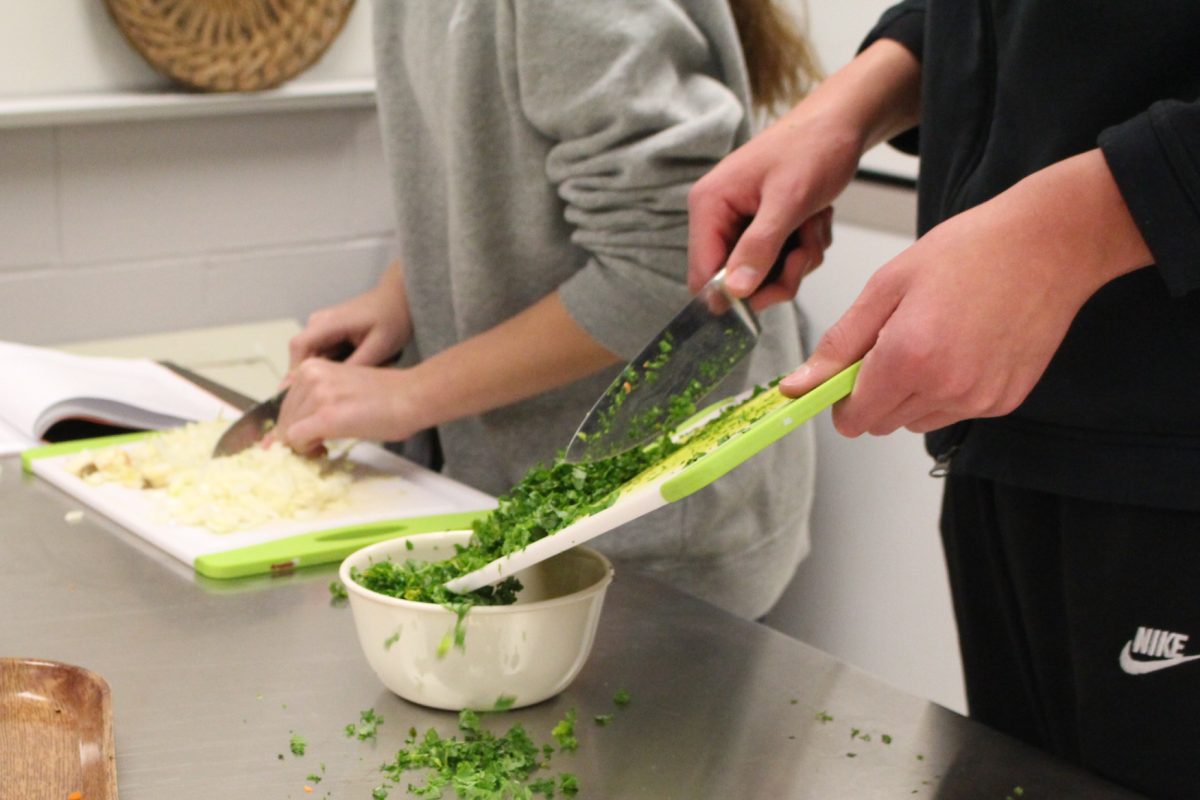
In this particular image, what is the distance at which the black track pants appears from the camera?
80 centimetres

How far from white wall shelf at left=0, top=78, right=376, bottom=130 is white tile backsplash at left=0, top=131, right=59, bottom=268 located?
36mm

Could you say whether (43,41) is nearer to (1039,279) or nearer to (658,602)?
(658,602)

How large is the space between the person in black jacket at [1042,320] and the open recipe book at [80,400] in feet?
2.19

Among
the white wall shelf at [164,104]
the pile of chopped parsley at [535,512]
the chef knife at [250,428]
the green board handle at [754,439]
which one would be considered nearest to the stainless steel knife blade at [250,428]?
the chef knife at [250,428]

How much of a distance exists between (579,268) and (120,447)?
451mm

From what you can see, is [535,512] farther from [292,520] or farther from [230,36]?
[230,36]

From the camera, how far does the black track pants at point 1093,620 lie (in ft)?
2.63

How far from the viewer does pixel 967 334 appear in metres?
0.66

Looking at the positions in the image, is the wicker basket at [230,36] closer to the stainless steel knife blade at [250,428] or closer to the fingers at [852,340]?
the stainless steel knife blade at [250,428]

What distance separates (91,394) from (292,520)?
39 centimetres

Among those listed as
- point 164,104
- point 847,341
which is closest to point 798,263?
point 847,341

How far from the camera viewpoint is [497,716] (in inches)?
31.4

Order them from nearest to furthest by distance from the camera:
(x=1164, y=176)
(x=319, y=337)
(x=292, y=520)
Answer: (x=1164, y=176) → (x=292, y=520) → (x=319, y=337)

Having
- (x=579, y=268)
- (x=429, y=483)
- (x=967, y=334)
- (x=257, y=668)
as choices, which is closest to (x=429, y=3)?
(x=579, y=268)
